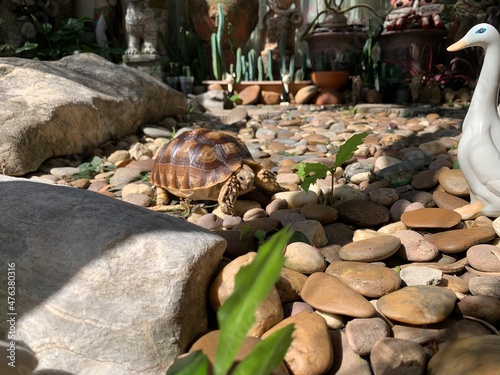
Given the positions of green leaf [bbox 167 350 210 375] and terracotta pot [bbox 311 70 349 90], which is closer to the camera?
green leaf [bbox 167 350 210 375]

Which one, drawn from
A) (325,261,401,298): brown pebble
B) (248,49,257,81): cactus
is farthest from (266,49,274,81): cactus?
(325,261,401,298): brown pebble

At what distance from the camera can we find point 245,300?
0.71 meters

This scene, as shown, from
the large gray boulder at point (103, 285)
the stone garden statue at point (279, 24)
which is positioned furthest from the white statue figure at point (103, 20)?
the large gray boulder at point (103, 285)

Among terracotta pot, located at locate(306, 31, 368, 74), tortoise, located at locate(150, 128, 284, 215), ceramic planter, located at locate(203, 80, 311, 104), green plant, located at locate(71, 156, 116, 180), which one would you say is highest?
terracotta pot, located at locate(306, 31, 368, 74)

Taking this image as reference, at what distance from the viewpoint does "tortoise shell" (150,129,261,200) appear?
251cm

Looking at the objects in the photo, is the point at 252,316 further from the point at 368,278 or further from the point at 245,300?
the point at 368,278

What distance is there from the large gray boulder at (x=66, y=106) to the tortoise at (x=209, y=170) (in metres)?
1.42

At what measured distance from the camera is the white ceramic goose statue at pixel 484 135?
215 centimetres

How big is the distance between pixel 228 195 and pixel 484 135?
55.2 inches

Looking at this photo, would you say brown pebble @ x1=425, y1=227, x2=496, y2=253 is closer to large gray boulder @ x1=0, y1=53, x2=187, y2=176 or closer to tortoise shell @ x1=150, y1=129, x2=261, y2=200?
tortoise shell @ x1=150, y1=129, x2=261, y2=200

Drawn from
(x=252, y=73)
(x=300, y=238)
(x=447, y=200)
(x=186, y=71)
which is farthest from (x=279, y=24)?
(x=300, y=238)

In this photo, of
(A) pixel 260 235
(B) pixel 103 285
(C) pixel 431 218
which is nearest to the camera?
(B) pixel 103 285

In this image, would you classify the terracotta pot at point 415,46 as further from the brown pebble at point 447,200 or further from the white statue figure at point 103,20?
the white statue figure at point 103,20

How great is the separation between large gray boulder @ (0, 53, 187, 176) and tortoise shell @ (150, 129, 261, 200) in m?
1.42
